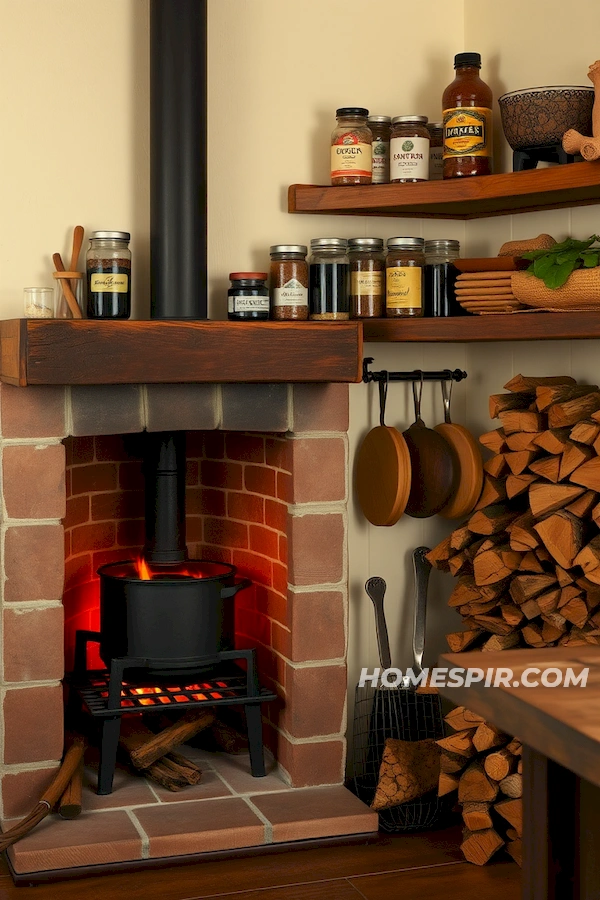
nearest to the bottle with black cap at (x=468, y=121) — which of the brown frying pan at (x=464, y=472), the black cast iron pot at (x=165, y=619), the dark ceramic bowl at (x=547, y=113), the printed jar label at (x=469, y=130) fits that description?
the printed jar label at (x=469, y=130)

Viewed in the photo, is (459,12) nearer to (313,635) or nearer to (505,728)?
(313,635)

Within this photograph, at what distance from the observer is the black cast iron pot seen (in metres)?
2.61

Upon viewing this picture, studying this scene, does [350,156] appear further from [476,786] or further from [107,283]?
[476,786]

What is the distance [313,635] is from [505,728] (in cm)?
150

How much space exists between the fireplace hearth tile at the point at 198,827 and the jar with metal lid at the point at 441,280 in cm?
128

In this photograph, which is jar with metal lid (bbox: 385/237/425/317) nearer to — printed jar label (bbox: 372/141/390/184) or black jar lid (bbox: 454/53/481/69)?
printed jar label (bbox: 372/141/390/184)

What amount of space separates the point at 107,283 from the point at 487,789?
55.4 inches

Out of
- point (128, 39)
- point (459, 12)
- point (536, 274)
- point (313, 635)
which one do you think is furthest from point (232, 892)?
point (459, 12)

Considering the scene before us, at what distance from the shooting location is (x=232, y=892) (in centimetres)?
227

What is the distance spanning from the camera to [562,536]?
2.35 metres

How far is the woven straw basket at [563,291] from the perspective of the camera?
2309mm

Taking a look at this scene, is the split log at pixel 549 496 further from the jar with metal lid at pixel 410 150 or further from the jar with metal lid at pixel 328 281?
the jar with metal lid at pixel 410 150

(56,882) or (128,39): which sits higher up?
(128,39)

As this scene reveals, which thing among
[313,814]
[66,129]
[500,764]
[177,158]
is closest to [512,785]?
[500,764]
